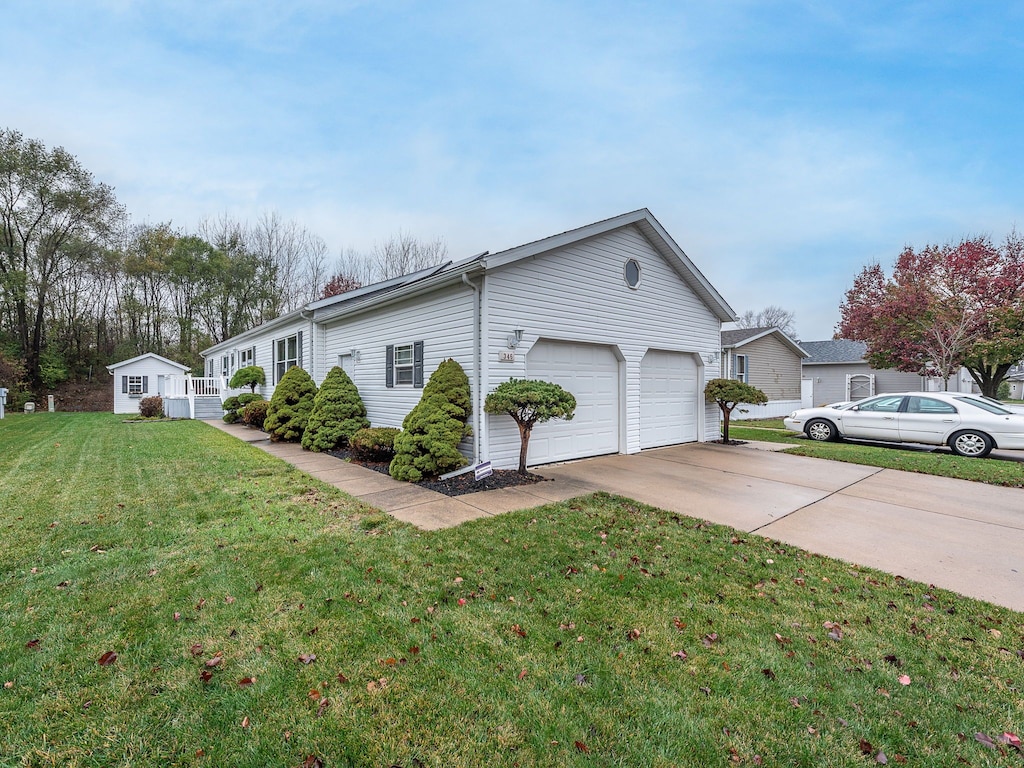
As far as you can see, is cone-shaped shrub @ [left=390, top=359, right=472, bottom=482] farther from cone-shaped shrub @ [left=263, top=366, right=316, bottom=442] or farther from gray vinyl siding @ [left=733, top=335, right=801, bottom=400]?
gray vinyl siding @ [left=733, top=335, right=801, bottom=400]

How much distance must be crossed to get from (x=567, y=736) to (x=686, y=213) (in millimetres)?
16025

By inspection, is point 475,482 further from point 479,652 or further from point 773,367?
point 773,367

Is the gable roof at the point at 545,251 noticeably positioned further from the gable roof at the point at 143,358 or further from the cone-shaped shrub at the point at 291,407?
the gable roof at the point at 143,358

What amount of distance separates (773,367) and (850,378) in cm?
688

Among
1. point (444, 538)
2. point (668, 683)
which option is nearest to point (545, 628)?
point (668, 683)

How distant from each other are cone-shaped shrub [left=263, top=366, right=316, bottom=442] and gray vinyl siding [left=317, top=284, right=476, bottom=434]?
3.47ft

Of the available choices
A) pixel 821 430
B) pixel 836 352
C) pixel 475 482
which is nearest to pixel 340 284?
pixel 475 482

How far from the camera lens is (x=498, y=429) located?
297 inches

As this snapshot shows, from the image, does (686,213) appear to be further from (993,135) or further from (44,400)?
(44,400)

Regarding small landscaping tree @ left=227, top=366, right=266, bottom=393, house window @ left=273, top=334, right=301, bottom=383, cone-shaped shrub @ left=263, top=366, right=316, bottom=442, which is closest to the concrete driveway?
cone-shaped shrub @ left=263, top=366, right=316, bottom=442

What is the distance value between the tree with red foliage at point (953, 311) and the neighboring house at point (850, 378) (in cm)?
467

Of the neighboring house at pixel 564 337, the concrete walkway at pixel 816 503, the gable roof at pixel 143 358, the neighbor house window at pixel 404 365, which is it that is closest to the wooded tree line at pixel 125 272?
the gable roof at pixel 143 358

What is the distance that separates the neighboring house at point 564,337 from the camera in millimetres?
7488

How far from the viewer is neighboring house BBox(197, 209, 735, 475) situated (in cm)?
749
